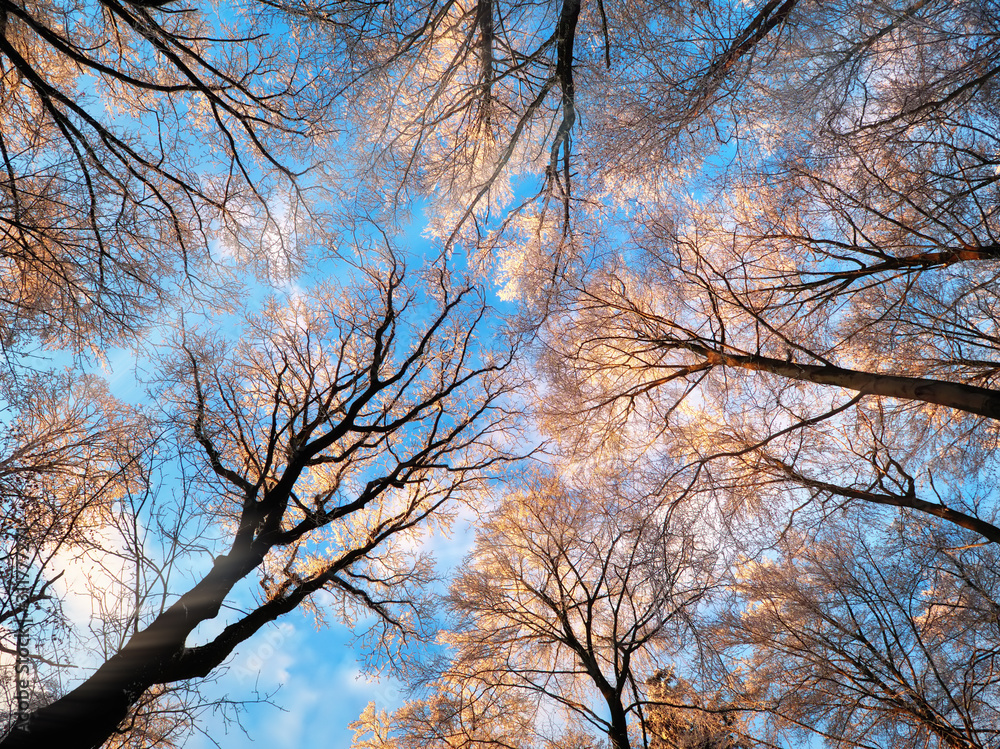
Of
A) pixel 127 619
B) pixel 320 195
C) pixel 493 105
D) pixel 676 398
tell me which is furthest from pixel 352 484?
pixel 493 105

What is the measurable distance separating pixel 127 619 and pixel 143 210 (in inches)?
162

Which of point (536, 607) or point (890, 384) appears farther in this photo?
point (536, 607)

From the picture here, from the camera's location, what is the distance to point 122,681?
12.3 feet

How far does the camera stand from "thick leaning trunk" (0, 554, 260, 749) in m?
3.40

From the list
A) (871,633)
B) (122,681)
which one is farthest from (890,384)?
(122,681)

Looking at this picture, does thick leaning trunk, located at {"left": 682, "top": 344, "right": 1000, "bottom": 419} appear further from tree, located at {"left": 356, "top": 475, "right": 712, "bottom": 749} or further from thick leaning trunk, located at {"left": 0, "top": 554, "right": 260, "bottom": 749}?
thick leaning trunk, located at {"left": 0, "top": 554, "right": 260, "bottom": 749}

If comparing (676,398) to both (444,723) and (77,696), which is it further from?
(77,696)

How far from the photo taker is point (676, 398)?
740cm

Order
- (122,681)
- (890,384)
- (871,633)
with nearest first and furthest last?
(122,681)
(890,384)
(871,633)

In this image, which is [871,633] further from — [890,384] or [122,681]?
[122,681]

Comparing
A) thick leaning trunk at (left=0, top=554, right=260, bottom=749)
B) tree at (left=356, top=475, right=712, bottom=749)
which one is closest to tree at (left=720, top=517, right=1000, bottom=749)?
tree at (left=356, top=475, right=712, bottom=749)

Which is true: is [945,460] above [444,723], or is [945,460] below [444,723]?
above


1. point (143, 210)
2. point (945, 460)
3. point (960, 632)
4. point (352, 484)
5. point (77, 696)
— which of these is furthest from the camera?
point (352, 484)

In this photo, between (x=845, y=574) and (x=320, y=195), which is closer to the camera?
(x=320, y=195)
